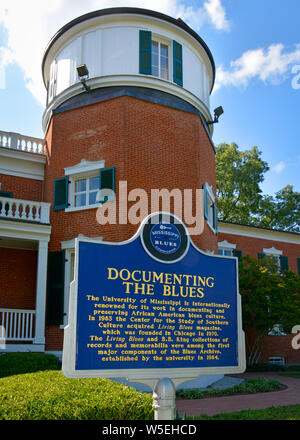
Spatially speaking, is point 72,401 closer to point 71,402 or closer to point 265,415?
point 71,402

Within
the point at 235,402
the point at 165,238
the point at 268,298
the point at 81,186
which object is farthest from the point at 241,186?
the point at 165,238

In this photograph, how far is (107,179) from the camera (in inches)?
592

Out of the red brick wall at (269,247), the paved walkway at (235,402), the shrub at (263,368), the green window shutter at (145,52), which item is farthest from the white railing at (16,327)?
the red brick wall at (269,247)

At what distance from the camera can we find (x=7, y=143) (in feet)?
57.9

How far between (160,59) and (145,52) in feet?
2.83

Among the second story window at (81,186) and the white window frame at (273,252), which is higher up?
the second story window at (81,186)

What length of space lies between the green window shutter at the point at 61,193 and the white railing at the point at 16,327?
3857mm

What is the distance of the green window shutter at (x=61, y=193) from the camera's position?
1594 centimetres

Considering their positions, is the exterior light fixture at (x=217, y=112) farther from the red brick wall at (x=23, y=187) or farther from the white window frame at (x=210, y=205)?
the red brick wall at (x=23, y=187)

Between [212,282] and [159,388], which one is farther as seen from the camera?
[212,282]
